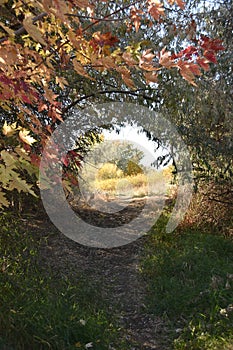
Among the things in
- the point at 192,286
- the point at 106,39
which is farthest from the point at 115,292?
the point at 106,39

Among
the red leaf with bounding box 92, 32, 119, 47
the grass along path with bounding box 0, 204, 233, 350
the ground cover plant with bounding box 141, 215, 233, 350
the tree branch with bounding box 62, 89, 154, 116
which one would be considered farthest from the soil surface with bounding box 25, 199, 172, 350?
the red leaf with bounding box 92, 32, 119, 47

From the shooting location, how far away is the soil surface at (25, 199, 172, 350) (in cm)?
359

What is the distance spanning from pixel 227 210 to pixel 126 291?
2.31 m

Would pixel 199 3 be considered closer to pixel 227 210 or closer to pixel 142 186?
pixel 227 210

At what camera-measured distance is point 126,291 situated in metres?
4.43

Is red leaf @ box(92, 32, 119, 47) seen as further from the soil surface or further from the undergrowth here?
the soil surface

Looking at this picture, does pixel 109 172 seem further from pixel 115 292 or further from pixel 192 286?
pixel 192 286

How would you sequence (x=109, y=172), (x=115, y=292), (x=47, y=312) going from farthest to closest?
(x=109, y=172), (x=115, y=292), (x=47, y=312)

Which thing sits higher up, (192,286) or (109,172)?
(109,172)


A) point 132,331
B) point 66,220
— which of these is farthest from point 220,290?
point 66,220

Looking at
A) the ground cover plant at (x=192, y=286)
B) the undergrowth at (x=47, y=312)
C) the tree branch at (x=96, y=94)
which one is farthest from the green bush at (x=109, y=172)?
the undergrowth at (x=47, y=312)

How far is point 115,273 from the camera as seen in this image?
4.96 metres

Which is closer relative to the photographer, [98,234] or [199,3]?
[199,3]

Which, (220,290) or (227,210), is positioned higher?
(227,210)
